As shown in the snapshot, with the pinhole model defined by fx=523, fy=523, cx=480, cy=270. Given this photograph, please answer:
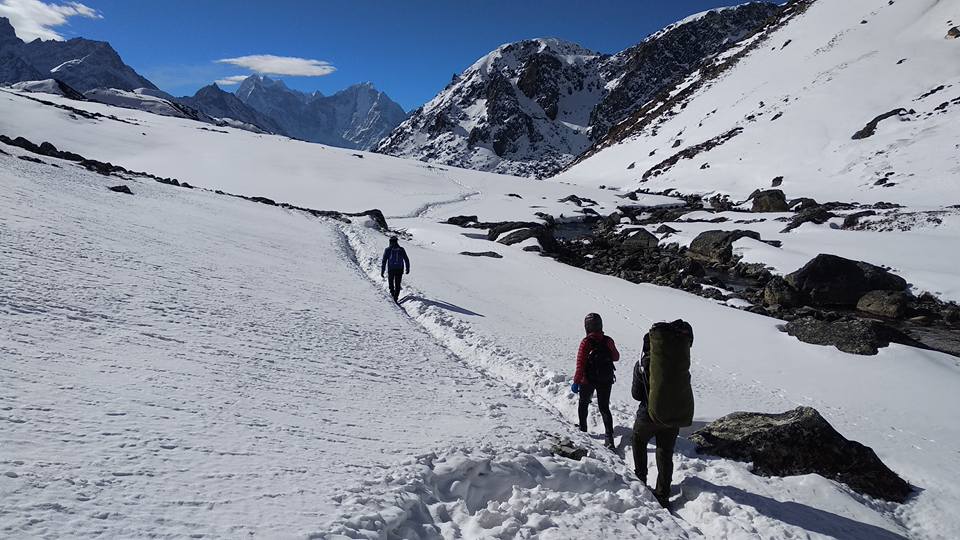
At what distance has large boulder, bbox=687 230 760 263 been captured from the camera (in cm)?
A: 3189

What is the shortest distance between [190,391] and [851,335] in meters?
15.1

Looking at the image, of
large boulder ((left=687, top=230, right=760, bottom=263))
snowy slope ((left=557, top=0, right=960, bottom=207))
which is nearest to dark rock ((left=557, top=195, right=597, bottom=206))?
snowy slope ((left=557, top=0, right=960, bottom=207))

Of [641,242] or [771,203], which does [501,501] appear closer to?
[641,242]

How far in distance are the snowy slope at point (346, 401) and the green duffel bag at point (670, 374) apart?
43.2 inches

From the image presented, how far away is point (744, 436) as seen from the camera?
297 inches

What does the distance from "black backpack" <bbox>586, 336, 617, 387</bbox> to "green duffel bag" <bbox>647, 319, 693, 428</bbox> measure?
1504 millimetres

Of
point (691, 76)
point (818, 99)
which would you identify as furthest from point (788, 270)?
point (691, 76)

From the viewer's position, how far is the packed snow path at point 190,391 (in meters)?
4.13

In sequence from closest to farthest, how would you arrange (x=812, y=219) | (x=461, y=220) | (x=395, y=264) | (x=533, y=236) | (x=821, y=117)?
(x=395, y=264) < (x=533, y=236) < (x=812, y=219) < (x=461, y=220) < (x=821, y=117)

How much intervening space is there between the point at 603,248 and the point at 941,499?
3239 cm

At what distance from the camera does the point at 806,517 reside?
612 centimetres

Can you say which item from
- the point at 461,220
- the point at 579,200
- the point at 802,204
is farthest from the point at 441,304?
the point at 579,200

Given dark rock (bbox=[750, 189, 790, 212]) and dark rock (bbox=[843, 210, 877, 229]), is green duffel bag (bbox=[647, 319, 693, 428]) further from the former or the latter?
dark rock (bbox=[750, 189, 790, 212])

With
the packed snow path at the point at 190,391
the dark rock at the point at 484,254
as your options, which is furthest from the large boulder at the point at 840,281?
the packed snow path at the point at 190,391
